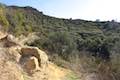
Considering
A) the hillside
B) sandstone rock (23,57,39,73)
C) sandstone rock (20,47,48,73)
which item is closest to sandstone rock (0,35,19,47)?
sandstone rock (20,47,48,73)

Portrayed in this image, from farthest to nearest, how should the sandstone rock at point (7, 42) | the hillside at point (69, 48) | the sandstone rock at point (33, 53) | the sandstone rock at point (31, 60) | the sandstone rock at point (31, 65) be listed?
the hillside at point (69, 48)
the sandstone rock at point (7, 42)
the sandstone rock at point (33, 53)
the sandstone rock at point (31, 60)
the sandstone rock at point (31, 65)

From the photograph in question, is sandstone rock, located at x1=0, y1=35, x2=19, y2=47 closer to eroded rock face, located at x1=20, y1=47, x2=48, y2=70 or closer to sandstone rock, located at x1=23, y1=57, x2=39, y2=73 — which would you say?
eroded rock face, located at x1=20, y1=47, x2=48, y2=70

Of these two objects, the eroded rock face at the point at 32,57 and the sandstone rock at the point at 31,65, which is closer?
the sandstone rock at the point at 31,65

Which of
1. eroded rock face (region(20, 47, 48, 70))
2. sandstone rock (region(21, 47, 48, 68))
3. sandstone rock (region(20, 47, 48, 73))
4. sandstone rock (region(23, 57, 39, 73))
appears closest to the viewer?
sandstone rock (region(23, 57, 39, 73))

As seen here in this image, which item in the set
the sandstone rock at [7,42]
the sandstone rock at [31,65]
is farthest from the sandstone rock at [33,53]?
the sandstone rock at [7,42]

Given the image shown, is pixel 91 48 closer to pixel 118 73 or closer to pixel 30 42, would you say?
pixel 30 42

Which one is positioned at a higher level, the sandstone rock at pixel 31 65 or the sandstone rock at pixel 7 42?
the sandstone rock at pixel 7 42

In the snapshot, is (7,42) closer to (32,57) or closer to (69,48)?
(32,57)

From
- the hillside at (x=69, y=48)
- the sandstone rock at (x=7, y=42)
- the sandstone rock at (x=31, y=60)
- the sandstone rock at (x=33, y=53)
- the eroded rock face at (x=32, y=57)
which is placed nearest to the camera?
the sandstone rock at (x=31, y=60)

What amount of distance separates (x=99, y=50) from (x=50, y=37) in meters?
3.71

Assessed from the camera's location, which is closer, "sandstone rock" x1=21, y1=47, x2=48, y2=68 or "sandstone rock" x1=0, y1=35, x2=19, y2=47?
"sandstone rock" x1=21, y1=47, x2=48, y2=68

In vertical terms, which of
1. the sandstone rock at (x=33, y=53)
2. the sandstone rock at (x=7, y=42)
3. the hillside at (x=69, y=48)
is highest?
the sandstone rock at (x=7, y=42)

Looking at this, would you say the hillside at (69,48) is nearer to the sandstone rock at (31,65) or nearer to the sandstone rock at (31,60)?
the sandstone rock at (31,60)

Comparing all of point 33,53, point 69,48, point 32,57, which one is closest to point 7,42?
point 33,53
